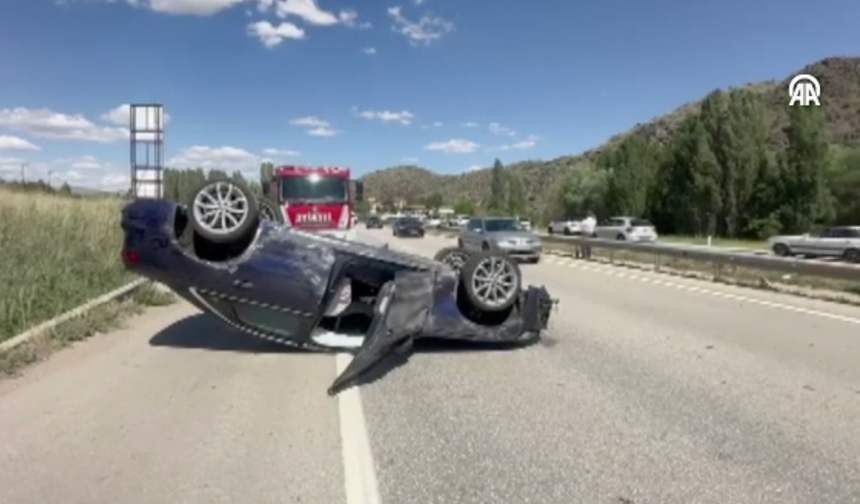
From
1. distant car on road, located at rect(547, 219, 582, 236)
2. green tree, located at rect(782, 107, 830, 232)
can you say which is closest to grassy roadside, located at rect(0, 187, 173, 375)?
distant car on road, located at rect(547, 219, 582, 236)

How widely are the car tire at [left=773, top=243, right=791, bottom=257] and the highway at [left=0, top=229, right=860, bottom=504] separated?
2753cm

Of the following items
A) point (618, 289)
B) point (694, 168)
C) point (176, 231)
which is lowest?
point (618, 289)

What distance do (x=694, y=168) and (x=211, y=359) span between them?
171 ft

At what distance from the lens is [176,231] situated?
7.38m

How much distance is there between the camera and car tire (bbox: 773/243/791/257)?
33975mm

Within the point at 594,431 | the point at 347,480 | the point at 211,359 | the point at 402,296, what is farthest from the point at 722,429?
the point at 211,359

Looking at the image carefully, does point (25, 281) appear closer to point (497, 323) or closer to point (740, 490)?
point (497, 323)

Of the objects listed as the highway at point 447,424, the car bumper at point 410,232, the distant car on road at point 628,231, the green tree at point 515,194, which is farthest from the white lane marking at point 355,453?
the green tree at point 515,194

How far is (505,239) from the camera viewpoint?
24594 millimetres

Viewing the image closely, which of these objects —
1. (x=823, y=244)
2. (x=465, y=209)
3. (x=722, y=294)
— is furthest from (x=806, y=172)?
(x=465, y=209)

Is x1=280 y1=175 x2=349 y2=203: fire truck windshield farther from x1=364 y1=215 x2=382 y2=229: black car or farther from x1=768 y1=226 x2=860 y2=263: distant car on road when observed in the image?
x1=364 y1=215 x2=382 y2=229: black car

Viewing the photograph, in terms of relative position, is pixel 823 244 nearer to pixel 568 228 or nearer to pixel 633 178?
pixel 568 228

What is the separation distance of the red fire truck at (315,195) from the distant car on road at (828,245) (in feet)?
71.3

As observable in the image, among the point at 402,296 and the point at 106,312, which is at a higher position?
the point at 402,296
